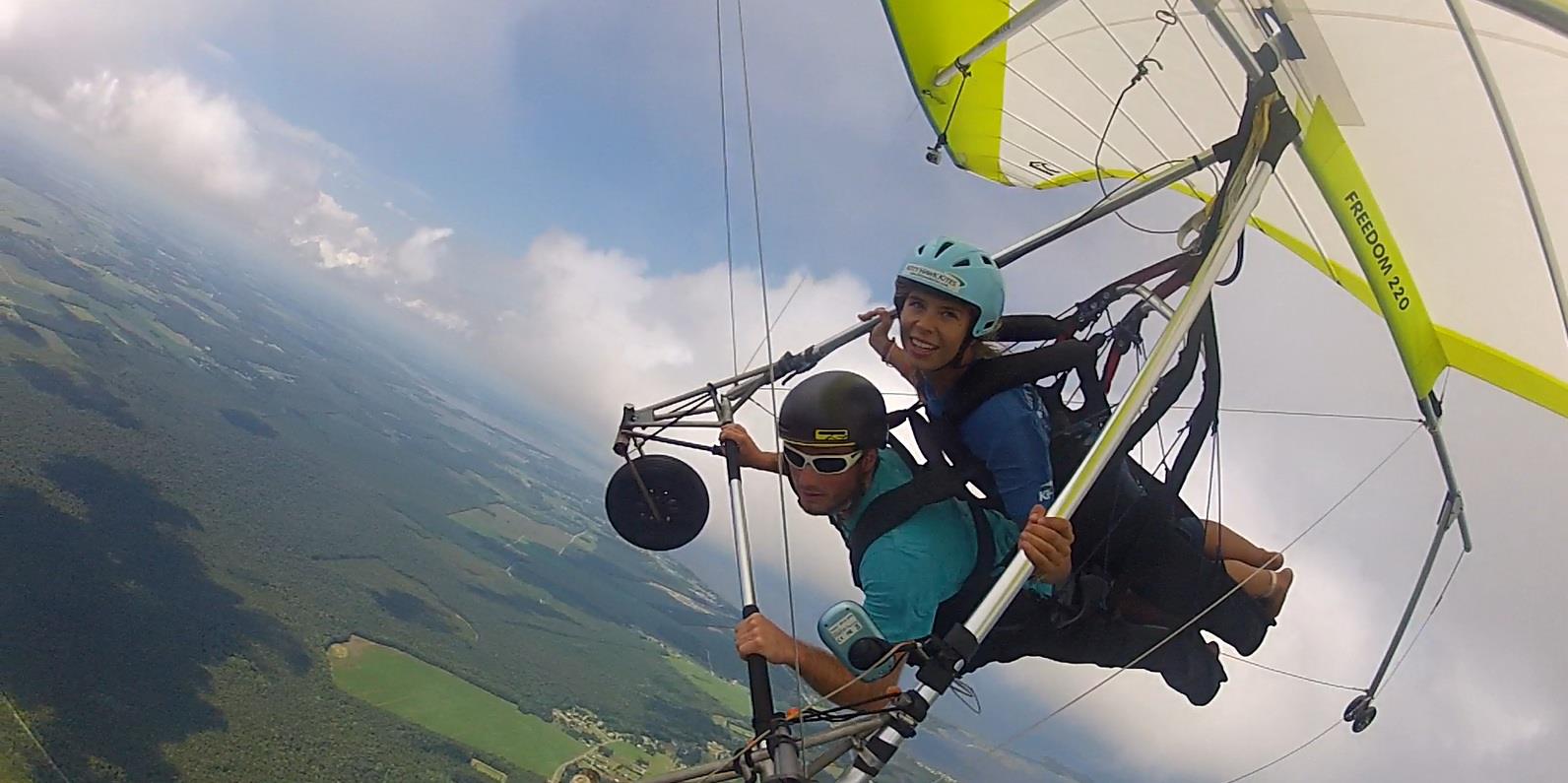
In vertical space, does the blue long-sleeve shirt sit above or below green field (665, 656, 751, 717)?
above

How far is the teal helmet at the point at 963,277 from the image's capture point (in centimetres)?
246

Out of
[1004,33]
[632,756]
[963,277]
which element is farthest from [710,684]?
[963,277]

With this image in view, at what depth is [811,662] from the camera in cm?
199

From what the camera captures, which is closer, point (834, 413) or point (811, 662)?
point (811, 662)

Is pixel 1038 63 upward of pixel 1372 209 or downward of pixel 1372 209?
upward

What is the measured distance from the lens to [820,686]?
2008 millimetres

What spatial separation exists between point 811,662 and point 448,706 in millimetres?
40436

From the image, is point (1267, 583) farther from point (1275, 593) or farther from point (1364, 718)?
point (1364, 718)

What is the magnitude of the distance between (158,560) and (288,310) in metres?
137

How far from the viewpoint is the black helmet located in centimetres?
221

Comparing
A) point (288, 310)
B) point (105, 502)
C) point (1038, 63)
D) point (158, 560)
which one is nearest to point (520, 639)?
point (158, 560)

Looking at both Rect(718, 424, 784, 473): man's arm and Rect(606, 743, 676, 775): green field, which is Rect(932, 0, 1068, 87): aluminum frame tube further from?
Rect(606, 743, 676, 775): green field

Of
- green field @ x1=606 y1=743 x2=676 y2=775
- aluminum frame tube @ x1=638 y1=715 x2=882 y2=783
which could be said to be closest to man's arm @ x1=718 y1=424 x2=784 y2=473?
aluminum frame tube @ x1=638 y1=715 x2=882 y2=783

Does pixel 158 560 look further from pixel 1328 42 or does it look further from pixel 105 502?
pixel 1328 42
